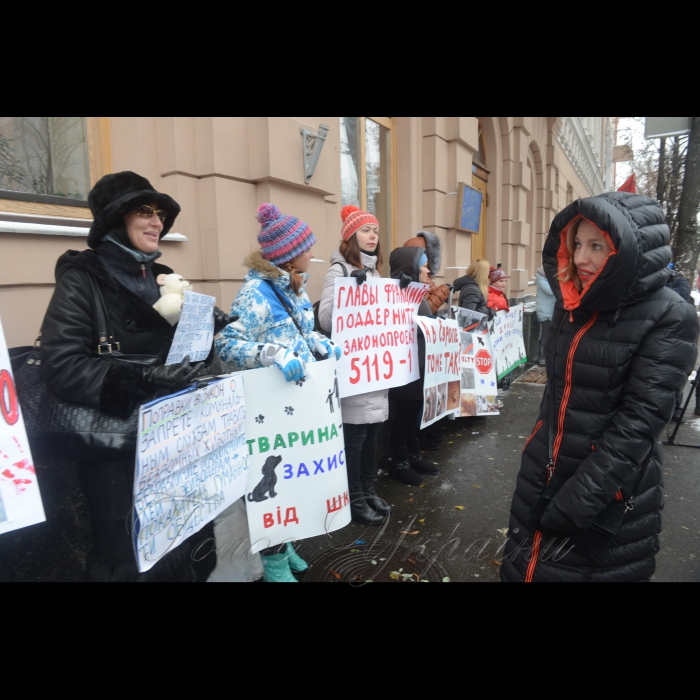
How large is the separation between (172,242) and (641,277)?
316cm

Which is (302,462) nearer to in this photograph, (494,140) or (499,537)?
(499,537)

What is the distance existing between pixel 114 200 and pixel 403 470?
9.59 feet

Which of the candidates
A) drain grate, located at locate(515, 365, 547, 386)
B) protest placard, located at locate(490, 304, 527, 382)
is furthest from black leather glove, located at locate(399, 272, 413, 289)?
drain grate, located at locate(515, 365, 547, 386)

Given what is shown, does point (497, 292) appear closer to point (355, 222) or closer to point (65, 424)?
point (355, 222)

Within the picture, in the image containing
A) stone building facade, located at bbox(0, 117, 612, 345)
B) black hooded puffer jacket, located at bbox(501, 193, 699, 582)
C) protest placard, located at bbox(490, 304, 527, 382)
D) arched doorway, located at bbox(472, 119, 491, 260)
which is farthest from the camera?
arched doorway, located at bbox(472, 119, 491, 260)

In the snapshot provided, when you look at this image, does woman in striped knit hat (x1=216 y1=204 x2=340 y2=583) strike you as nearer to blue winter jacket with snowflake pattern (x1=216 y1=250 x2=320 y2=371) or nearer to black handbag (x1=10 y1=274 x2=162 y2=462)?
blue winter jacket with snowflake pattern (x1=216 y1=250 x2=320 y2=371)

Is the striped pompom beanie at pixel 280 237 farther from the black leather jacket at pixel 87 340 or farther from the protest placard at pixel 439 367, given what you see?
the protest placard at pixel 439 367

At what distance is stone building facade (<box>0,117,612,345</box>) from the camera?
2939 mm

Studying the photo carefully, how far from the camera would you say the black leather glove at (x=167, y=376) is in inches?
71.3

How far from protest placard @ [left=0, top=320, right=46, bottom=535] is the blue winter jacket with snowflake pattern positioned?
0.96 meters

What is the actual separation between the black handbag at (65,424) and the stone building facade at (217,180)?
1.32m

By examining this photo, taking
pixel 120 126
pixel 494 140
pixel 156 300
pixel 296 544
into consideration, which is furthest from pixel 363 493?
pixel 494 140

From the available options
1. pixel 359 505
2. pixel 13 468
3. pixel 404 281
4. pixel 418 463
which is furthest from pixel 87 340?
pixel 418 463

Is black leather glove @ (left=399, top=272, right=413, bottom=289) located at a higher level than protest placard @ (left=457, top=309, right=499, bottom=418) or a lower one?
higher
